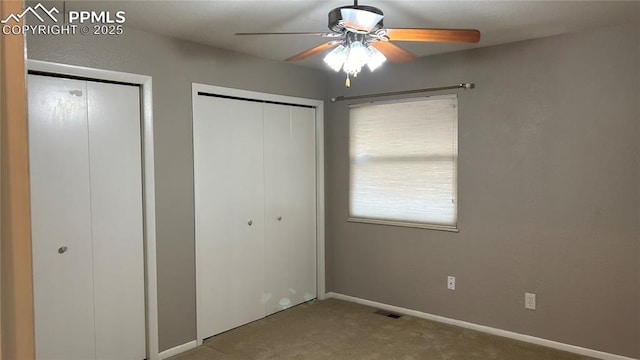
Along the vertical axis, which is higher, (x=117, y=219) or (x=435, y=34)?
(x=435, y=34)

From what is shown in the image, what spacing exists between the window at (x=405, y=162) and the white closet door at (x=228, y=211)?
1.05 meters

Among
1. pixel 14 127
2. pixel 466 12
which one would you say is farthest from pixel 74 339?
pixel 466 12

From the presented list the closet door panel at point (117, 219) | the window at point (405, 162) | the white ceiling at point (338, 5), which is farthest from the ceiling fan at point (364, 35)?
the window at point (405, 162)

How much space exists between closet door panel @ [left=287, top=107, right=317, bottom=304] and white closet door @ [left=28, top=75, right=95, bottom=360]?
6.52ft

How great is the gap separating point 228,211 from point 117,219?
3.20 ft

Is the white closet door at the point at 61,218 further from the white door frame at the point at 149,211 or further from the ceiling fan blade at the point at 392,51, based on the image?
the ceiling fan blade at the point at 392,51

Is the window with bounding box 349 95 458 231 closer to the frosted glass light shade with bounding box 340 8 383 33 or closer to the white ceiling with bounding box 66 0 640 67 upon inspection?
the white ceiling with bounding box 66 0 640 67

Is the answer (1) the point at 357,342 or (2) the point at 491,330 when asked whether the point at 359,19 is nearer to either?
(1) the point at 357,342

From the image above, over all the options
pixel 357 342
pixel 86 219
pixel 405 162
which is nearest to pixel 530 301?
pixel 357 342

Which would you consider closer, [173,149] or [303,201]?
[173,149]

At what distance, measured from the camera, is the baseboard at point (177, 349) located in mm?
3352

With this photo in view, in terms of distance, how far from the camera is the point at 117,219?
10.2 feet

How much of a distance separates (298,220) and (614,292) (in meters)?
2.73

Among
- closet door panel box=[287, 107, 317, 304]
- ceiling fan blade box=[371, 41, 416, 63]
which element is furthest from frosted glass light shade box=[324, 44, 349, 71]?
closet door panel box=[287, 107, 317, 304]
